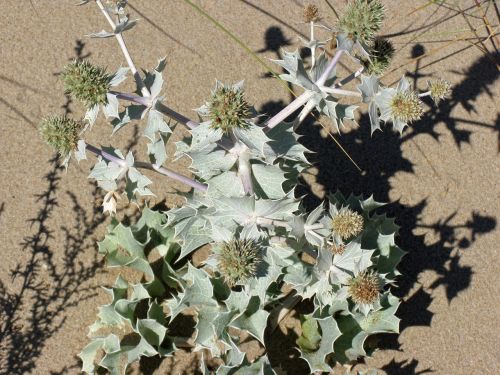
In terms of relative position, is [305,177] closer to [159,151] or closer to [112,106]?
[159,151]

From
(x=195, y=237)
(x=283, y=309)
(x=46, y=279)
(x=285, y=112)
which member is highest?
(x=285, y=112)

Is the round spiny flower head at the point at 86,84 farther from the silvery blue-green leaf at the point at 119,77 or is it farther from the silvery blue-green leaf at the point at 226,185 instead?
the silvery blue-green leaf at the point at 226,185

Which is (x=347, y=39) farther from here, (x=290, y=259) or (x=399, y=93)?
(x=290, y=259)

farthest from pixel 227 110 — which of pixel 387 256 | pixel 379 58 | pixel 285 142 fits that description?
pixel 387 256

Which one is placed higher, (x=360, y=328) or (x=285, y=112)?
(x=285, y=112)

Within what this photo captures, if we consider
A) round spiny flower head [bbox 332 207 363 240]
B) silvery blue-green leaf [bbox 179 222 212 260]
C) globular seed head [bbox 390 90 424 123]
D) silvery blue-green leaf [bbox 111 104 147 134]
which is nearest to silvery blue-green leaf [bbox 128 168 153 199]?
silvery blue-green leaf [bbox 111 104 147 134]
